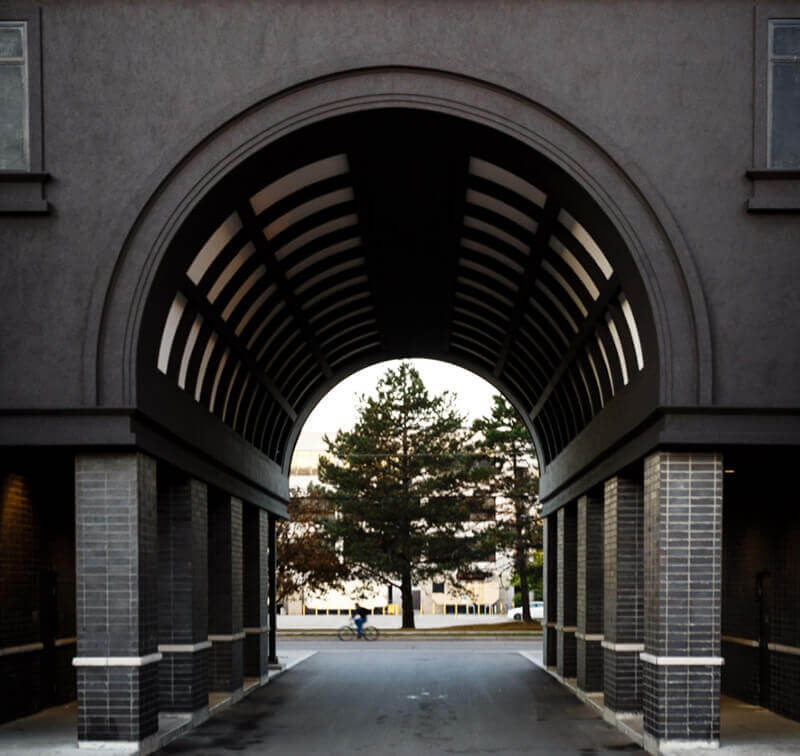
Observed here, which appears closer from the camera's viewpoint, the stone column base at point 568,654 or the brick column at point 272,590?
the stone column base at point 568,654

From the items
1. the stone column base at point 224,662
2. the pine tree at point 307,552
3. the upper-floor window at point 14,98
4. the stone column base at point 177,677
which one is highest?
the upper-floor window at point 14,98

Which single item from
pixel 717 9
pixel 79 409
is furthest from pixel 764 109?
pixel 79 409

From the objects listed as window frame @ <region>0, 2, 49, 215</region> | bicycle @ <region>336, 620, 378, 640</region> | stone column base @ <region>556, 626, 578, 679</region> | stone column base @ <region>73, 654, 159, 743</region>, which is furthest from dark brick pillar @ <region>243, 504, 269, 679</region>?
bicycle @ <region>336, 620, 378, 640</region>

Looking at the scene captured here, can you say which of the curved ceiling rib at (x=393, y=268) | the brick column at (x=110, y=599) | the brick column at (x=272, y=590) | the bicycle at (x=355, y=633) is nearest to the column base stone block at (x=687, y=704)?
the curved ceiling rib at (x=393, y=268)

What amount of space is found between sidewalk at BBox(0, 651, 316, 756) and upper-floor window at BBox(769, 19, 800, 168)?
1052 cm

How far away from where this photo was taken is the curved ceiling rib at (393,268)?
619 inches

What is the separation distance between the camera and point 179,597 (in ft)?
58.4

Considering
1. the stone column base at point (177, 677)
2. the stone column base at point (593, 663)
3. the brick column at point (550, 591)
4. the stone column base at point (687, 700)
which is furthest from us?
the brick column at point (550, 591)

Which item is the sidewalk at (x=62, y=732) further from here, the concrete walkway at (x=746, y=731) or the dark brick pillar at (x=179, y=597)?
the concrete walkway at (x=746, y=731)

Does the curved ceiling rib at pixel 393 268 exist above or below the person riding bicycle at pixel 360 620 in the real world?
above

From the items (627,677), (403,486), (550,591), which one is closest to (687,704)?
(627,677)

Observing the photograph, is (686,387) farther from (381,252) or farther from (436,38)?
(381,252)

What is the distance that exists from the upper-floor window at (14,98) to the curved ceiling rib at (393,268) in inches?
87.9

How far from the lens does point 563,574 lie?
84.2ft
